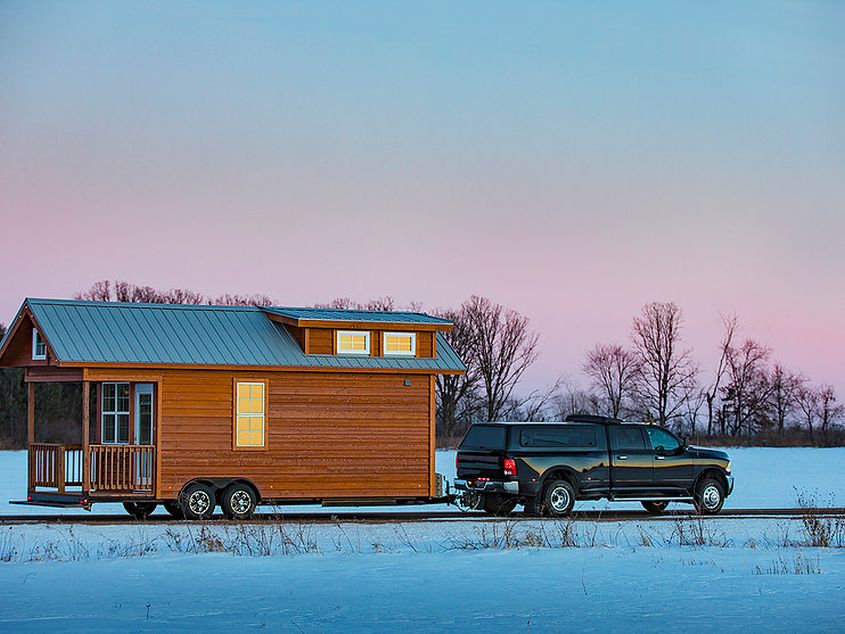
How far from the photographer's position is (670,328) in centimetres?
9181

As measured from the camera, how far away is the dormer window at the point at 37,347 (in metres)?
25.8

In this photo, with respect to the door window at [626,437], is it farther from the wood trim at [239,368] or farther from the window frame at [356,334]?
the window frame at [356,334]

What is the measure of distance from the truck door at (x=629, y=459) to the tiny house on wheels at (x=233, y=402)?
3.85 meters

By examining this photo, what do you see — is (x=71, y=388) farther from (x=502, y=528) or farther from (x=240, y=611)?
(x=240, y=611)

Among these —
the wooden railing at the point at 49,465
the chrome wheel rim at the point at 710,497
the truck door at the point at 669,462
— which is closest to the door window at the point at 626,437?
the truck door at the point at 669,462

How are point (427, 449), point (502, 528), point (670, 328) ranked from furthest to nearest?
1. point (670, 328)
2. point (427, 449)
3. point (502, 528)

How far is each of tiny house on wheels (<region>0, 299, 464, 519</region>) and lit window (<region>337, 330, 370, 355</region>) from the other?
2cm

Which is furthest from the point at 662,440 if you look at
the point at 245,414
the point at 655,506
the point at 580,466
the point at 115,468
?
Answer: the point at 115,468

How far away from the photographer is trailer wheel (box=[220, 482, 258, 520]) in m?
25.4

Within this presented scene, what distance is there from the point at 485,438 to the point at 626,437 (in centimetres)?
307

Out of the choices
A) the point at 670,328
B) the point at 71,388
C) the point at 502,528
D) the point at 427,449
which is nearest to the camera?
the point at 502,528

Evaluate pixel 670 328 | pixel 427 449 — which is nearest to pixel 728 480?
pixel 427 449

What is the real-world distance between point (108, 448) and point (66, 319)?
273 cm

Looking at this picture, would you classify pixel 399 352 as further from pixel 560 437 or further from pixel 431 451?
pixel 560 437
